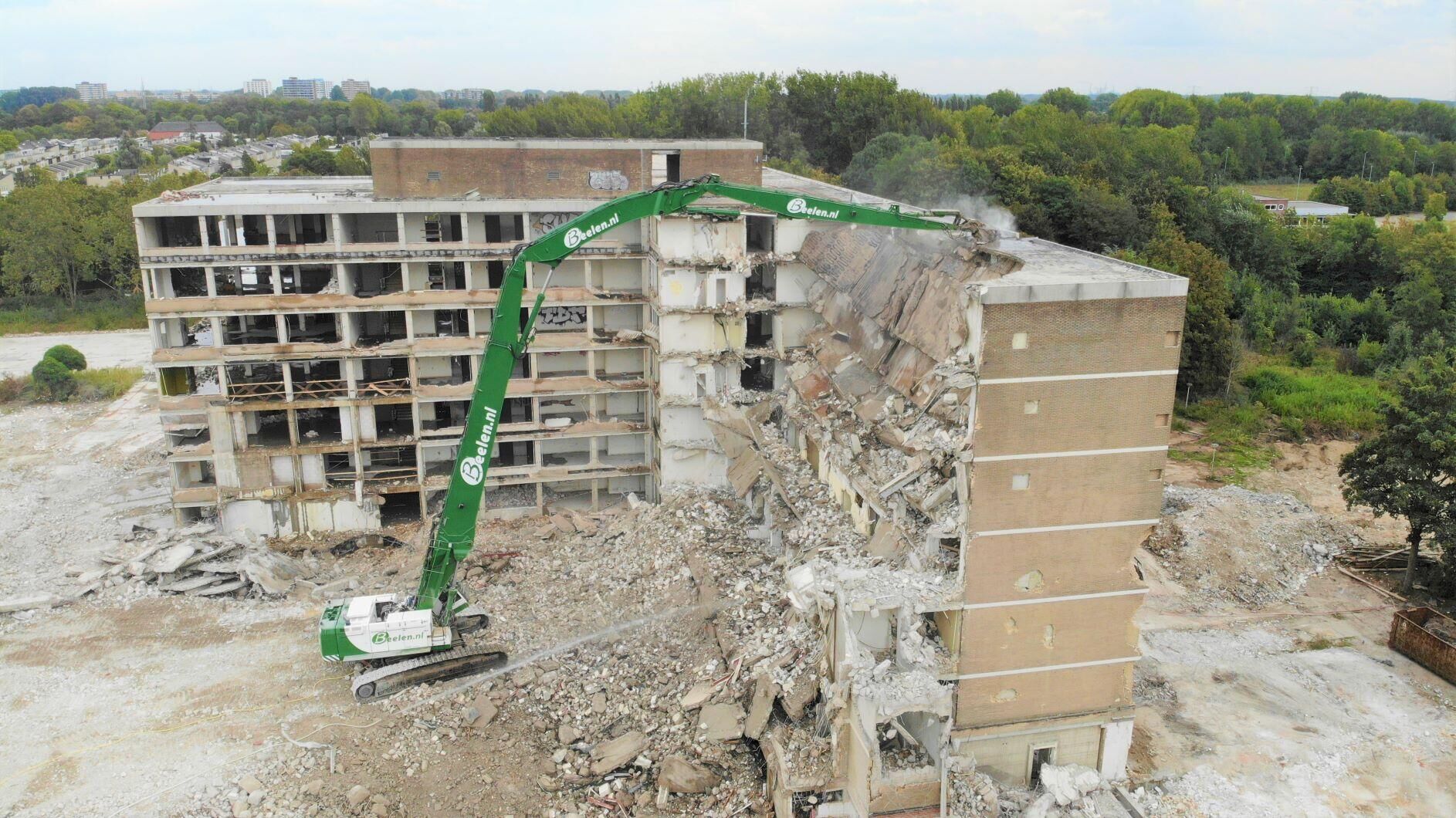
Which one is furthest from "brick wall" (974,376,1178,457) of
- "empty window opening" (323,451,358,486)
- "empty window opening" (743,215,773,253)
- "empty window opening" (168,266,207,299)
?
"empty window opening" (168,266,207,299)

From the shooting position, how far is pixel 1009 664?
2042 cm

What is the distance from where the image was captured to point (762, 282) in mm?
33312

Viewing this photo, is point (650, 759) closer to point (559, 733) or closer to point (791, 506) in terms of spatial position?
point (559, 733)

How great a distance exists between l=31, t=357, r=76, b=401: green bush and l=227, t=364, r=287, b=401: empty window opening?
74.7 ft

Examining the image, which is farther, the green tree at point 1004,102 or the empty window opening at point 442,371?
the green tree at point 1004,102

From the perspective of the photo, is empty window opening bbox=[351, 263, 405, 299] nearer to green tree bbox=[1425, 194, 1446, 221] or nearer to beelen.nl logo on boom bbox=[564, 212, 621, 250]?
beelen.nl logo on boom bbox=[564, 212, 621, 250]

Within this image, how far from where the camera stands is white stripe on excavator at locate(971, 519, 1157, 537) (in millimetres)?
19656

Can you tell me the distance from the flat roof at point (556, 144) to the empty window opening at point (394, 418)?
8765 mm

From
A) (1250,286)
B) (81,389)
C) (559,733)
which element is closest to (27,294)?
(81,389)

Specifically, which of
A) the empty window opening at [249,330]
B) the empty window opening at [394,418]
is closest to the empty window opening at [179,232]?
the empty window opening at [249,330]

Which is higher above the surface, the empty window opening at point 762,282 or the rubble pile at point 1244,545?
the empty window opening at point 762,282

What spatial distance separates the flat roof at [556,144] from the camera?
1291 inches

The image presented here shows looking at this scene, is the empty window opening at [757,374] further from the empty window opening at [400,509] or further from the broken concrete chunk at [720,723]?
the broken concrete chunk at [720,723]

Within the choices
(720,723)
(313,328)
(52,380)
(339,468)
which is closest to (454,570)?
(720,723)
